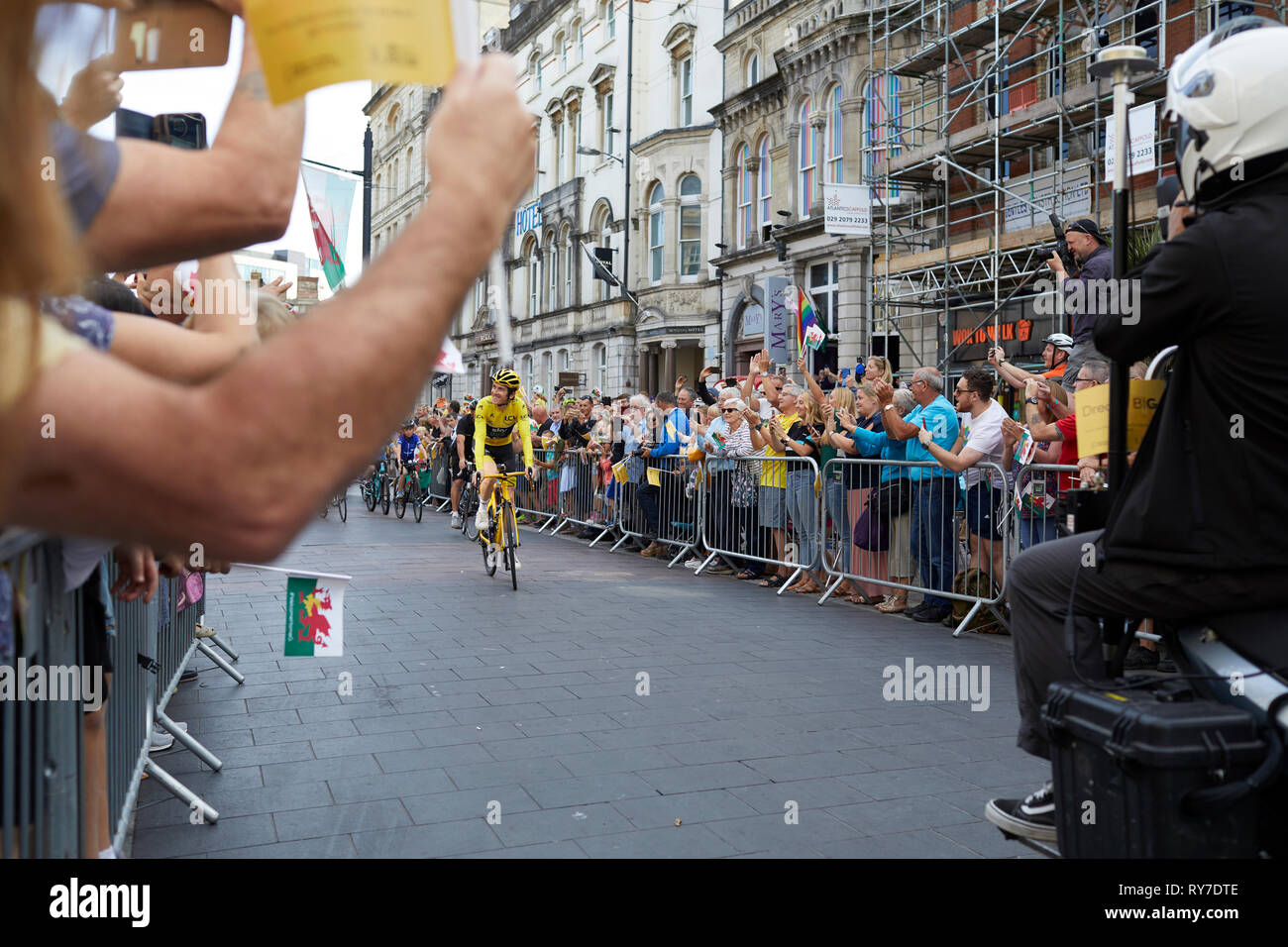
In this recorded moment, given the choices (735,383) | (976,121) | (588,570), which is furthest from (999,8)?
(588,570)

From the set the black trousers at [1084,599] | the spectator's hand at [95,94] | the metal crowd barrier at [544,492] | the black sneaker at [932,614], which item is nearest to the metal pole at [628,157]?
the metal crowd barrier at [544,492]

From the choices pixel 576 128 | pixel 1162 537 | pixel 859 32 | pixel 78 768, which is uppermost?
pixel 576 128

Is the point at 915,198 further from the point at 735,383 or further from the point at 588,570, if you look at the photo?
the point at 588,570

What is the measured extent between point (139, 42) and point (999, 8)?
67.6ft

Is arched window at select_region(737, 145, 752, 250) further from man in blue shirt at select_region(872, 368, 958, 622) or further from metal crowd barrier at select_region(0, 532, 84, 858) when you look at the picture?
metal crowd barrier at select_region(0, 532, 84, 858)

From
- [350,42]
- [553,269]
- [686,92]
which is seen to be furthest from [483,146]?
[553,269]

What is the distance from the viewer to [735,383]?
14648 millimetres

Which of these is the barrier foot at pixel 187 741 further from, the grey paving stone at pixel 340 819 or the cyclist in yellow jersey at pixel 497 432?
the cyclist in yellow jersey at pixel 497 432

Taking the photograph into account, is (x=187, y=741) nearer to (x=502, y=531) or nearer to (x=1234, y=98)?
(x=1234, y=98)

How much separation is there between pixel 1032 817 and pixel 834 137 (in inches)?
1007

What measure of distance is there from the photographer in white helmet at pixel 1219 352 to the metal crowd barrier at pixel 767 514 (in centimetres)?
784

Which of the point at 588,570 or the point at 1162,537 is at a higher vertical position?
the point at 1162,537

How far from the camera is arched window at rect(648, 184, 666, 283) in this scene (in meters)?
35.5

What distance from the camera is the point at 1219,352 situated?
2.46 m
